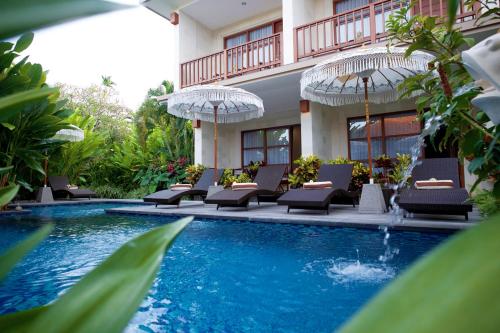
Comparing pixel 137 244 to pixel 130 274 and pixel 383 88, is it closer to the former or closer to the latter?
pixel 130 274

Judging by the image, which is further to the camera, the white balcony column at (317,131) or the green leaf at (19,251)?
the white balcony column at (317,131)

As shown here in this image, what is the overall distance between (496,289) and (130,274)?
29 cm

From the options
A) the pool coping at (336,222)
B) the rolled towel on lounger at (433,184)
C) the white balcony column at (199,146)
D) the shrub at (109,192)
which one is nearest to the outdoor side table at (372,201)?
the pool coping at (336,222)

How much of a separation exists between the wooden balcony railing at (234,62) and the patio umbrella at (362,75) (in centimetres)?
234

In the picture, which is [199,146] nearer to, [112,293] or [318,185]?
[318,185]

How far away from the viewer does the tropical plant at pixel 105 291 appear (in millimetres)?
284

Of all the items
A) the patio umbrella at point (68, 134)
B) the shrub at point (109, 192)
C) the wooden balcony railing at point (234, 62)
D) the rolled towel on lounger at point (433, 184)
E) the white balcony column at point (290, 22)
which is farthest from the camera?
the shrub at point (109, 192)

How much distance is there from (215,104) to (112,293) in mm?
9472

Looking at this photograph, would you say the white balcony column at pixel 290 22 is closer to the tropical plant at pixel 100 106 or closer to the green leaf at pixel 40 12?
the green leaf at pixel 40 12

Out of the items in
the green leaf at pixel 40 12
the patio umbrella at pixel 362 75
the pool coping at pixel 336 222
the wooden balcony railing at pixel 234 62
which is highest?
the wooden balcony railing at pixel 234 62

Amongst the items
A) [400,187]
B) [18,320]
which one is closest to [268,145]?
[400,187]

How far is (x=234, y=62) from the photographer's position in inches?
456

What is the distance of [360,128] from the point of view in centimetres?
1159

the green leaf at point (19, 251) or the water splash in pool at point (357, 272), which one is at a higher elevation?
the green leaf at point (19, 251)
